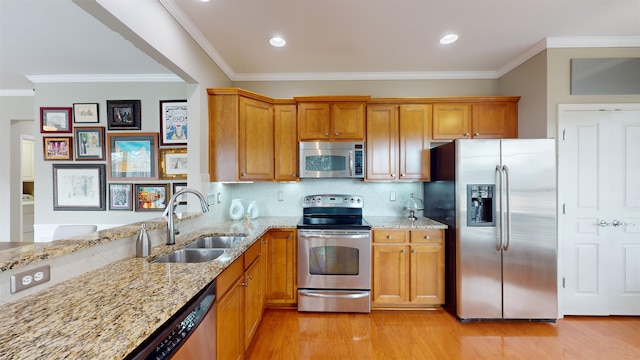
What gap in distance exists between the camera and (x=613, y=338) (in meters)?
2.25

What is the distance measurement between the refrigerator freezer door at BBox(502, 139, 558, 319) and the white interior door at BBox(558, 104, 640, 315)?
232 millimetres

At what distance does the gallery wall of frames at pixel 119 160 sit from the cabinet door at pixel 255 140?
96cm

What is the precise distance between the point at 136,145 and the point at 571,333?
16.8 feet

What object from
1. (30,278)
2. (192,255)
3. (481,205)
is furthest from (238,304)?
(481,205)

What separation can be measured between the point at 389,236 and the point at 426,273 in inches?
22.1

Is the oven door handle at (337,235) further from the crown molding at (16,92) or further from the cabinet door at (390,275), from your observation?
the crown molding at (16,92)

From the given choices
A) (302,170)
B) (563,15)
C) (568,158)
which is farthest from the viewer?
(302,170)

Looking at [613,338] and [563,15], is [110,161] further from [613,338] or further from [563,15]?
[613,338]

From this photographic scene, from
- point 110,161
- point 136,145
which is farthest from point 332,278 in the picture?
point 110,161

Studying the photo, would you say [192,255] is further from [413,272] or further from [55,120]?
[55,120]

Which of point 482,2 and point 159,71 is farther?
point 159,71

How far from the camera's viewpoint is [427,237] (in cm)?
272

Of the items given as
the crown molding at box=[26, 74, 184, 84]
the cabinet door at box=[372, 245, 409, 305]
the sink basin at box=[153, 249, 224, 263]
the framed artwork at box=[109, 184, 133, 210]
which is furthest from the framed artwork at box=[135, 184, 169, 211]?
the cabinet door at box=[372, 245, 409, 305]

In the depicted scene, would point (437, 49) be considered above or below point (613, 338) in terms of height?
above
